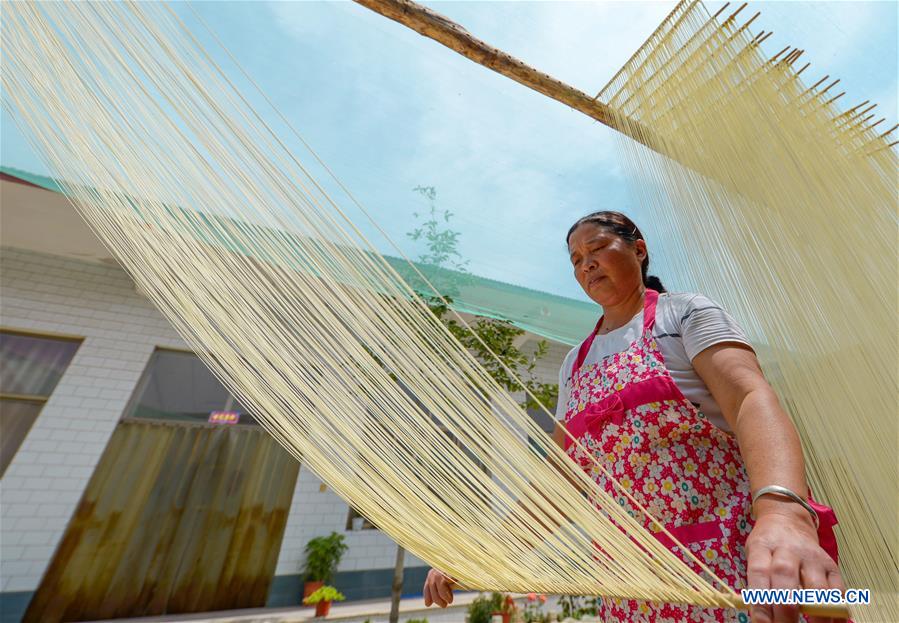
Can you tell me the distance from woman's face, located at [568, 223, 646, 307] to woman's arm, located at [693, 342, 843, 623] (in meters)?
0.27

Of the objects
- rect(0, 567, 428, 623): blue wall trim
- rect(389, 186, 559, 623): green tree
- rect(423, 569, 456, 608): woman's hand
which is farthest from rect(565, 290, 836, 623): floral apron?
rect(0, 567, 428, 623): blue wall trim

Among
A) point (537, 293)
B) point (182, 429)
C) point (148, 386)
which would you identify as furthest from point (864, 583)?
point (148, 386)

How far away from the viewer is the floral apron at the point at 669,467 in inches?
20.7

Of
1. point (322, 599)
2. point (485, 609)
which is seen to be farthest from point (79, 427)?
point (485, 609)

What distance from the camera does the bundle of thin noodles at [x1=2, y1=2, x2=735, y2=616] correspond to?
0.53 m

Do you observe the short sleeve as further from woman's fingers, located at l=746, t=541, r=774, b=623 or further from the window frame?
the window frame

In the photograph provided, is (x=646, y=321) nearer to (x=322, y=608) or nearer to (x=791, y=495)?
(x=791, y=495)

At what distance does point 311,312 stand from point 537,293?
210cm

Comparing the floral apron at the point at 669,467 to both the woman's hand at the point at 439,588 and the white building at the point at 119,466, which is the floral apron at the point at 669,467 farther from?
the white building at the point at 119,466

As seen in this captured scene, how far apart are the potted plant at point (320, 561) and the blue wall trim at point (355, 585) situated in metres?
0.08

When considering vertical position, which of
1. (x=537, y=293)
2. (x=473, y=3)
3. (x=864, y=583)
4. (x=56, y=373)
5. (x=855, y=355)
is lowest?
(x=864, y=583)

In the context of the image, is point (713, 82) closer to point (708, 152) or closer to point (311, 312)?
point (708, 152)

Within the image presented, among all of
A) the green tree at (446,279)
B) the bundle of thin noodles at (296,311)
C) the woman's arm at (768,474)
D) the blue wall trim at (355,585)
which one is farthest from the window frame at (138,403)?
the woman's arm at (768,474)

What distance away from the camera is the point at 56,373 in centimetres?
319
